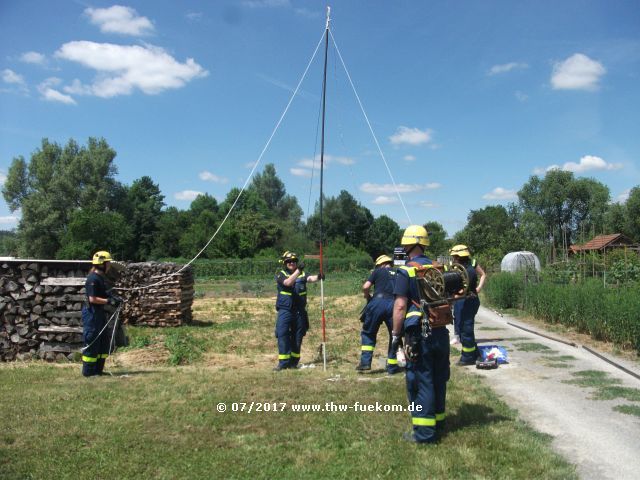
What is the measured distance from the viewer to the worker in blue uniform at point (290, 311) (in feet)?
29.8

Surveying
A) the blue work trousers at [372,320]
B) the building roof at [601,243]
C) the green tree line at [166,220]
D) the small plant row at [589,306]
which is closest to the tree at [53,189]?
the green tree line at [166,220]

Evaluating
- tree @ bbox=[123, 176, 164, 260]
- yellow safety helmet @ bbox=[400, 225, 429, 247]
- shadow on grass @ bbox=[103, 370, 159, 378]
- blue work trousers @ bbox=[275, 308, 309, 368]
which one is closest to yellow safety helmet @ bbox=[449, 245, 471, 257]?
blue work trousers @ bbox=[275, 308, 309, 368]

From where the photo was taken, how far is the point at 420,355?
208 inches

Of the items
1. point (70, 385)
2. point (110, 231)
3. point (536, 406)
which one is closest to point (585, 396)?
point (536, 406)

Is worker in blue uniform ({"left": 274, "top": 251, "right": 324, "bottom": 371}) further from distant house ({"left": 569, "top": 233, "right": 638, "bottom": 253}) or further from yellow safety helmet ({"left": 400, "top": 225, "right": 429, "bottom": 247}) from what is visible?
distant house ({"left": 569, "top": 233, "right": 638, "bottom": 253})

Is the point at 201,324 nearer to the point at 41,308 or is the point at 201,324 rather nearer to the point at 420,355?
the point at 41,308

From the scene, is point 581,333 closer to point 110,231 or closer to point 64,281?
point 64,281

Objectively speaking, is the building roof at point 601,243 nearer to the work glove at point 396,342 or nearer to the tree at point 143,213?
the work glove at point 396,342

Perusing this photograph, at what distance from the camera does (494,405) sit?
6.45m

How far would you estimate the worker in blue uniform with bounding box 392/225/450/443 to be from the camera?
5238 millimetres

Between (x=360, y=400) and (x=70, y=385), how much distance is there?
14.5ft

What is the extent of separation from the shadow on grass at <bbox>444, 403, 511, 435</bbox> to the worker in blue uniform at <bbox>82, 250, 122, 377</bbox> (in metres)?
5.73

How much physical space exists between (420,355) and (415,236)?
127 cm

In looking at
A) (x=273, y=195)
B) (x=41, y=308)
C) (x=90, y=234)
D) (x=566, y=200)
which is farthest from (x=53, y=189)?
(x=566, y=200)
